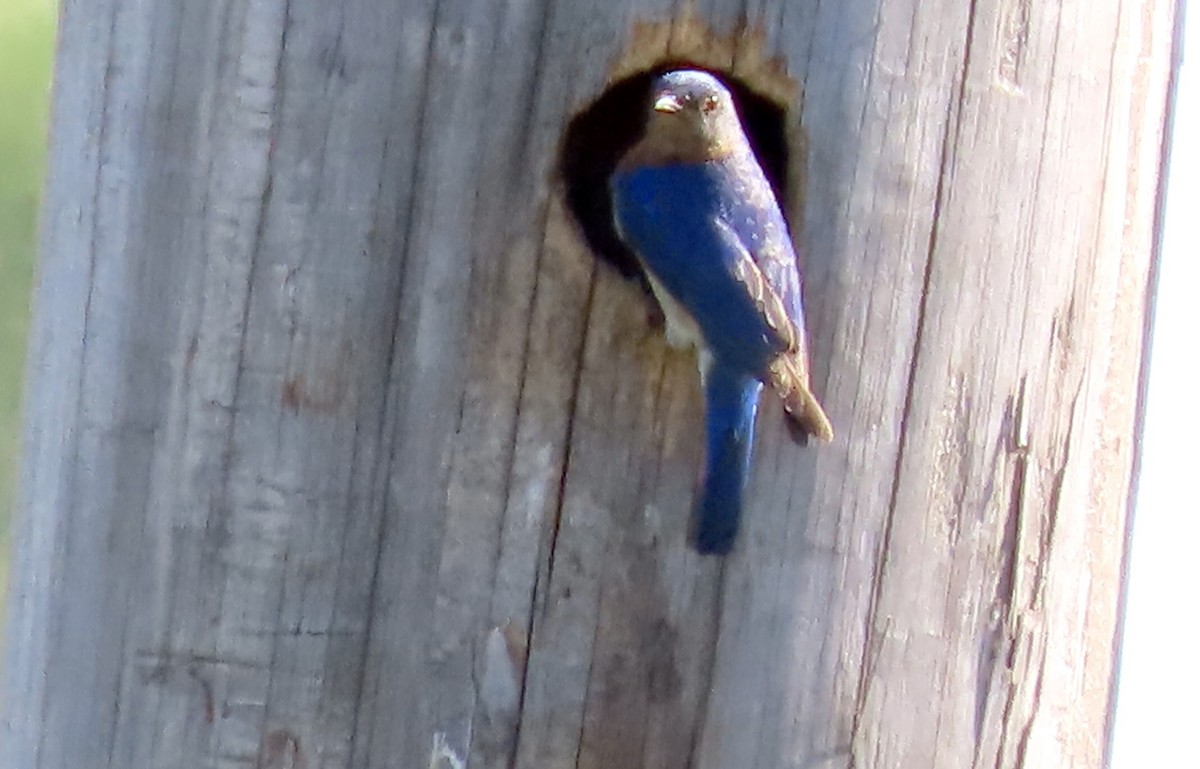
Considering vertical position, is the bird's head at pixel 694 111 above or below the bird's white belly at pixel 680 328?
above

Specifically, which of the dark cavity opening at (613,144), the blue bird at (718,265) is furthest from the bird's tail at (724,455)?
the dark cavity opening at (613,144)

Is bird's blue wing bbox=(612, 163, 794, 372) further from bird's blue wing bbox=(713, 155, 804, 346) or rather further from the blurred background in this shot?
the blurred background

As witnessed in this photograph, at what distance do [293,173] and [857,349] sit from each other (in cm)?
77

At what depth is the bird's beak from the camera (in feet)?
9.04

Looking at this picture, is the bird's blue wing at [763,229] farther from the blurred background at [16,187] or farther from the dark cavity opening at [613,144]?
the blurred background at [16,187]

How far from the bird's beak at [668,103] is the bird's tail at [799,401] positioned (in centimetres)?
45

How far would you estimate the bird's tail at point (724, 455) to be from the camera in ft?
8.21

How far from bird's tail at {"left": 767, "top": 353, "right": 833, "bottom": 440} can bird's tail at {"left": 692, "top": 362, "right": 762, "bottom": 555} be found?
5cm

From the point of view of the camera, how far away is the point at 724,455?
8.32ft

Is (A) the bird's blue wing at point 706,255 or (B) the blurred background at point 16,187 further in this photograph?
(B) the blurred background at point 16,187

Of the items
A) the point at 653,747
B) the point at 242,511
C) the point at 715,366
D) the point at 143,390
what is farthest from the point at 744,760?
the point at 143,390

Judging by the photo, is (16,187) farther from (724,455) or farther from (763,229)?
(724,455)

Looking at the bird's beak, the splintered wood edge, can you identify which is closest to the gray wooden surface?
the splintered wood edge

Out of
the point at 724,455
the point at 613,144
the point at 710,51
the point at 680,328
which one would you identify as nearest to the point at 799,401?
the point at 724,455
